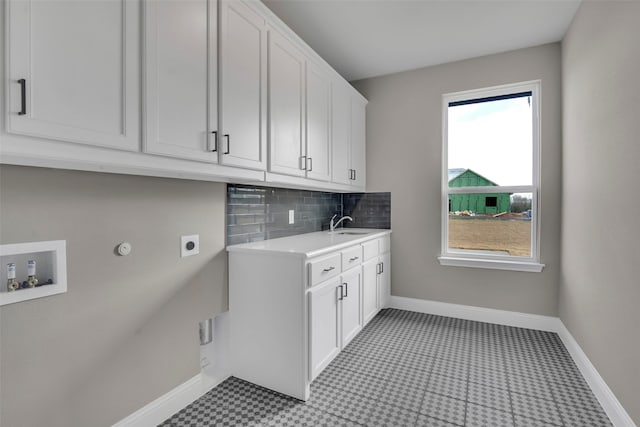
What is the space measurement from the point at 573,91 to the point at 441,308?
90.4 inches

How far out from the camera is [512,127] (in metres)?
3.14

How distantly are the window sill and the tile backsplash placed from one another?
77 centimetres

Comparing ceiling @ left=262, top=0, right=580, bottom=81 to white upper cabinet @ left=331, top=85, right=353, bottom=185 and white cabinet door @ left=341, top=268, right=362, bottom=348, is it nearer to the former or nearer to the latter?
white upper cabinet @ left=331, top=85, right=353, bottom=185

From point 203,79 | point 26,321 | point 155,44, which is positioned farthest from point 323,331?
point 155,44

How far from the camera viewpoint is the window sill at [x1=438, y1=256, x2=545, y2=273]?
2988 mm

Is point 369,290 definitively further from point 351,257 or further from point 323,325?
point 323,325

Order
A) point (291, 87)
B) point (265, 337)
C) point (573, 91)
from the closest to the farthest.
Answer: point (265, 337) → point (291, 87) → point (573, 91)

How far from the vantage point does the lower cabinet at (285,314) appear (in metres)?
1.91

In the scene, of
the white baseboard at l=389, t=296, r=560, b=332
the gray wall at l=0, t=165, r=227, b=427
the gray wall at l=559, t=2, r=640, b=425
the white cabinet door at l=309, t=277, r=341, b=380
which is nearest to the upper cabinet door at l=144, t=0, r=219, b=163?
the gray wall at l=0, t=165, r=227, b=427

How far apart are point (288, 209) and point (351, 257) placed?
0.75m

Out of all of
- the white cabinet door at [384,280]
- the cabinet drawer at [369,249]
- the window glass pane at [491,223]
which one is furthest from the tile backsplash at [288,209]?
the window glass pane at [491,223]

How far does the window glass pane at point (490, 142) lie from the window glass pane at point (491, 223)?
165mm

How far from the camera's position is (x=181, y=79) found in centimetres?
145

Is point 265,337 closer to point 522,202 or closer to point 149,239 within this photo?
point 149,239
